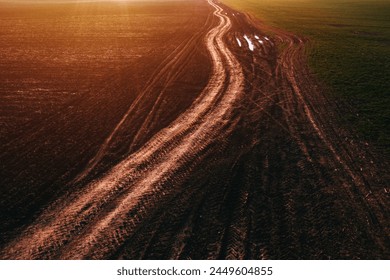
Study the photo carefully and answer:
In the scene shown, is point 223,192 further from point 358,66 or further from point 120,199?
point 358,66

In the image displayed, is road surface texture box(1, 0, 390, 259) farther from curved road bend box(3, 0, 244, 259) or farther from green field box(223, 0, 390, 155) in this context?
green field box(223, 0, 390, 155)

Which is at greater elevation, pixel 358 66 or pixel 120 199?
pixel 358 66

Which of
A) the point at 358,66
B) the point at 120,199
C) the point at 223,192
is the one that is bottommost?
the point at 120,199

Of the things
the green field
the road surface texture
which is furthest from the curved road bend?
the green field

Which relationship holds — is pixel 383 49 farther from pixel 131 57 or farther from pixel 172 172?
pixel 172 172

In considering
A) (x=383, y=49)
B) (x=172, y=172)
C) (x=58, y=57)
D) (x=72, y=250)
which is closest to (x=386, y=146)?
(x=172, y=172)

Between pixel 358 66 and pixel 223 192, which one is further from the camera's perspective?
pixel 358 66

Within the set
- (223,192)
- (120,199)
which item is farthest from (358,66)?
(120,199)

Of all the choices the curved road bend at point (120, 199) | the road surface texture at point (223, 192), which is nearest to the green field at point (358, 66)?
the road surface texture at point (223, 192)
